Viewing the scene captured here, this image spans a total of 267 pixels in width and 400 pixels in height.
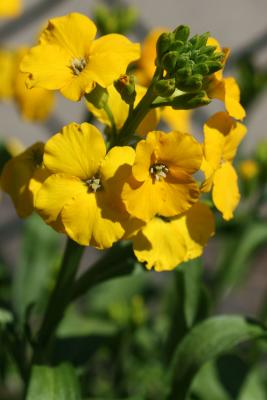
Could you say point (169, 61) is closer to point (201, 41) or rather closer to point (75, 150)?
point (201, 41)

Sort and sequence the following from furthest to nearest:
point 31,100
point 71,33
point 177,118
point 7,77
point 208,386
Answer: point 7,77 → point 31,100 → point 177,118 → point 208,386 → point 71,33

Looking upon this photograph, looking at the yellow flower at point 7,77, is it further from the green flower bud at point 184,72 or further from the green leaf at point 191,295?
the green flower bud at point 184,72

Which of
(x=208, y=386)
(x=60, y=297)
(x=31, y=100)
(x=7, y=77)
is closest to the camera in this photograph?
(x=60, y=297)

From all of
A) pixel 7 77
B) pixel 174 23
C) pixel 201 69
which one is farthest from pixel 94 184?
pixel 174 23

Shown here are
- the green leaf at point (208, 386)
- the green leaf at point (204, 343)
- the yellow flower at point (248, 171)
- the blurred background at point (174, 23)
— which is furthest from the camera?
the blurred background at point (174, 23)

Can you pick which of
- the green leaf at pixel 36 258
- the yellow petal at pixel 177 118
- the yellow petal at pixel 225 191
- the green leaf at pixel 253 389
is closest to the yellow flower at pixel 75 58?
the yellow petal at pixel 225 191

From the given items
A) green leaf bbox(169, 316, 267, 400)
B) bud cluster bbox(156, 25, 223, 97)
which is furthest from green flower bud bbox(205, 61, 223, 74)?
green leaf bbox(169, 316, 267, 400)
